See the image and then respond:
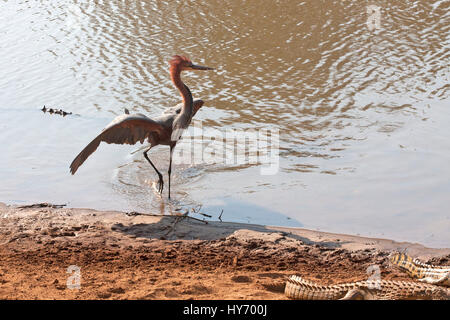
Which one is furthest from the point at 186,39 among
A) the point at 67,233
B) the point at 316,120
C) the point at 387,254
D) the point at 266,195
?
the point at 387,254

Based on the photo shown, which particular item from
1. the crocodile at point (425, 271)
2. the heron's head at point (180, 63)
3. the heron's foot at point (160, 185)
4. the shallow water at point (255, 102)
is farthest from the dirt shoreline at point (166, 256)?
the heron's head at point (180, 63)

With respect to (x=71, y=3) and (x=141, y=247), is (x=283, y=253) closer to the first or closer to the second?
(x=141, y=247)

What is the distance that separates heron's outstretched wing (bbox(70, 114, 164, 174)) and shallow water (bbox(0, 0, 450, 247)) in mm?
811

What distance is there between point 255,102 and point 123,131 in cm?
340

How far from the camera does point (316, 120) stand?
992cm

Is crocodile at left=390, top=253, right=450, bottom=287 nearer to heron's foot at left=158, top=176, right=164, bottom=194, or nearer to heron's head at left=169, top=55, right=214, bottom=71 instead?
heron's foot at left=158, top=176, right=164, bottom=194

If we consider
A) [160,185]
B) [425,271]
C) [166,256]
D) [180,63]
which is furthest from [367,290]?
[180,63]

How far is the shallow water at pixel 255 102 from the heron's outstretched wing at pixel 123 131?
0.81 meters

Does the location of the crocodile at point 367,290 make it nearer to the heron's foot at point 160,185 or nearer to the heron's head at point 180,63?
the heron's foot at point 160,185

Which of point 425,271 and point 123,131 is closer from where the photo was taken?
point 425,271

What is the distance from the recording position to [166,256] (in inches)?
257

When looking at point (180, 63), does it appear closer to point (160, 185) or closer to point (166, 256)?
point (160, 185)

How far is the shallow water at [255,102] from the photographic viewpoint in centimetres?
791
